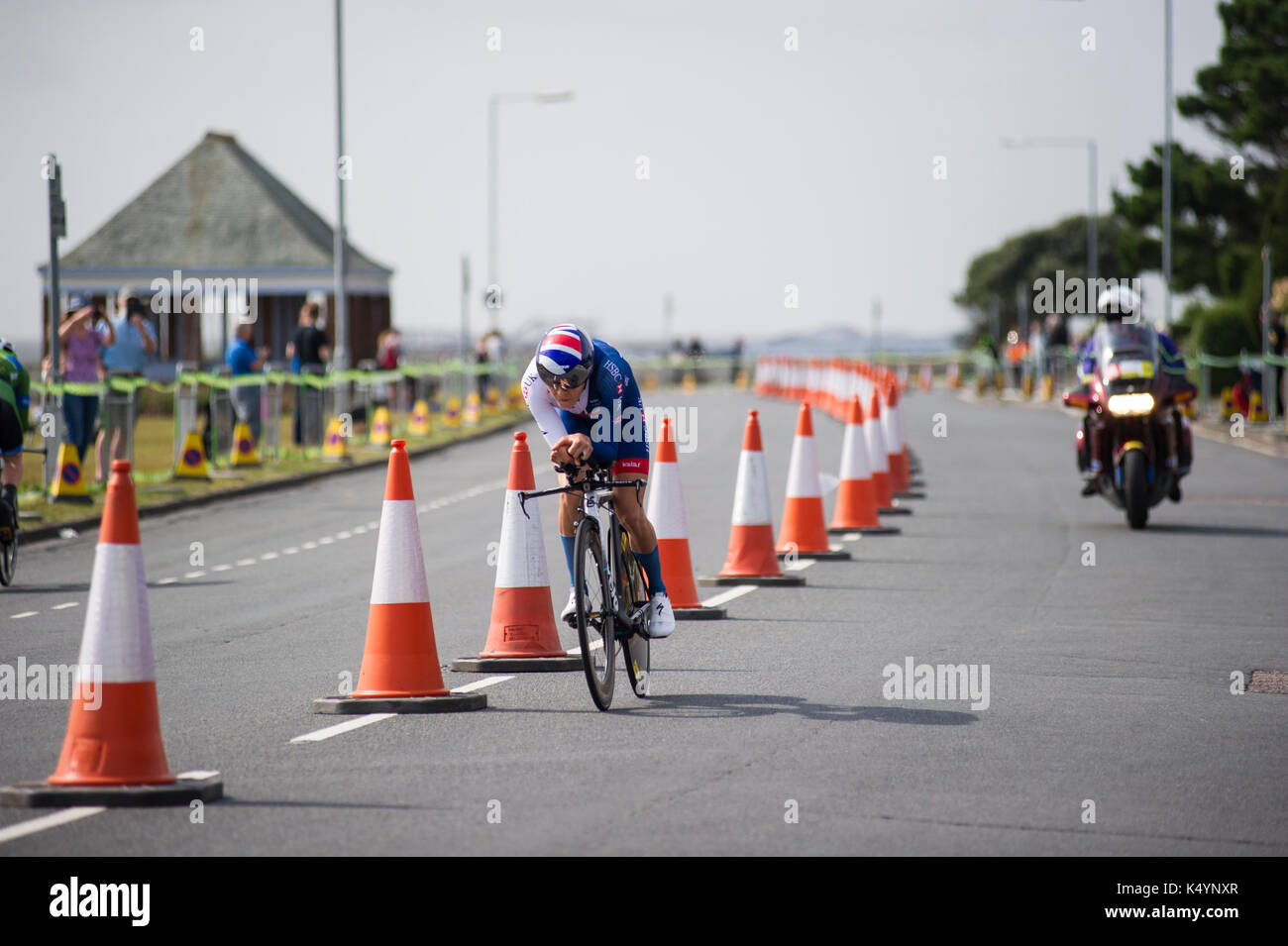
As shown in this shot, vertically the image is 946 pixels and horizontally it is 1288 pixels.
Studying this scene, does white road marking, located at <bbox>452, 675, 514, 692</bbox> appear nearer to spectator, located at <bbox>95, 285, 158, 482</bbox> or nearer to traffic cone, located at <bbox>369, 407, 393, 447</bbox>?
spectator, located at <bbox>95, 285, 158, 482</bbox>

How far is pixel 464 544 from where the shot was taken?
1828 centimetres

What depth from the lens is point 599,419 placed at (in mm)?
9633

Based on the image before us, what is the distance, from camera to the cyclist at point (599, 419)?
9375 millimetres

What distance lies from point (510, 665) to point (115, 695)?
3.47 metres

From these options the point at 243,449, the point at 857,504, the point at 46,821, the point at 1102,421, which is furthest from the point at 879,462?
the point at 46,821

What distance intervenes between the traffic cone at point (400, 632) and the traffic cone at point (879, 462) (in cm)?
1115

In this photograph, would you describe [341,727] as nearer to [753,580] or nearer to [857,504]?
[753,580]

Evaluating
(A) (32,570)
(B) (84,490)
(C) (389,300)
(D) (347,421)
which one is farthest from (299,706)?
(C) (389,300)

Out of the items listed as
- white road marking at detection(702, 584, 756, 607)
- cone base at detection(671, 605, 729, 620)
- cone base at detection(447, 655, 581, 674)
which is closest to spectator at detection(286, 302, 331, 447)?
white road marking at detection(702, 584, 756, 607)

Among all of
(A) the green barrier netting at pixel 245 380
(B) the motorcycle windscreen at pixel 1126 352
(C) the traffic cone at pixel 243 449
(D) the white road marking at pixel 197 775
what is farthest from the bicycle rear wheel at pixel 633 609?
(C) the traffic cone at pixel 243 449
